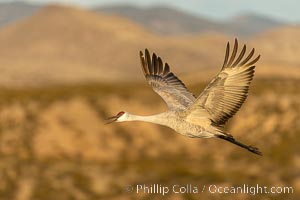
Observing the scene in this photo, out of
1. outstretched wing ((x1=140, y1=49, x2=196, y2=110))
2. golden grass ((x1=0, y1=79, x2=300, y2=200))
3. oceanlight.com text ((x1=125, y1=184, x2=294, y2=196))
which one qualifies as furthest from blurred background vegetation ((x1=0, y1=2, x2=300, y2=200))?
outstretched wing ((x1=140, y1=49, x2=196, y2=110))

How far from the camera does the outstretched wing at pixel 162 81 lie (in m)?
17.9

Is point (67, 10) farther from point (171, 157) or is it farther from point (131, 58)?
point (171, 157)

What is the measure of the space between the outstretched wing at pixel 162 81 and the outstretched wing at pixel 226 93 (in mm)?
1750

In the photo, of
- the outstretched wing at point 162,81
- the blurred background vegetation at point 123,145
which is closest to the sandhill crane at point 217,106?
the outstretched wing at point 162,81

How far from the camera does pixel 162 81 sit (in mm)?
18734

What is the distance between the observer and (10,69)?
112 metres

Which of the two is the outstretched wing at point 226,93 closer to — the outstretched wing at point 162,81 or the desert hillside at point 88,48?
the outstretched wing at point 162,81

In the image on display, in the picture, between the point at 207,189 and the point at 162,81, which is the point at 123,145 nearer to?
the point at 207,189

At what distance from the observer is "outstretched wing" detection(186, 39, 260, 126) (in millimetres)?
15703

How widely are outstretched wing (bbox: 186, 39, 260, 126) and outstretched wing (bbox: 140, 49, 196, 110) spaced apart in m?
1.75

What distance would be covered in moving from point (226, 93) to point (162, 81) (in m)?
3.19

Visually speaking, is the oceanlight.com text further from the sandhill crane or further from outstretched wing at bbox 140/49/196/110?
the sandhill crane

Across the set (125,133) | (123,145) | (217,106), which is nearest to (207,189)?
(217,106)

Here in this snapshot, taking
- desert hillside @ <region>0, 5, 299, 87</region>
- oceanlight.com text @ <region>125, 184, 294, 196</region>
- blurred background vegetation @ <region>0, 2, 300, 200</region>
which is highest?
desert hillside @ <region>0, 5, 299, 87</region>
